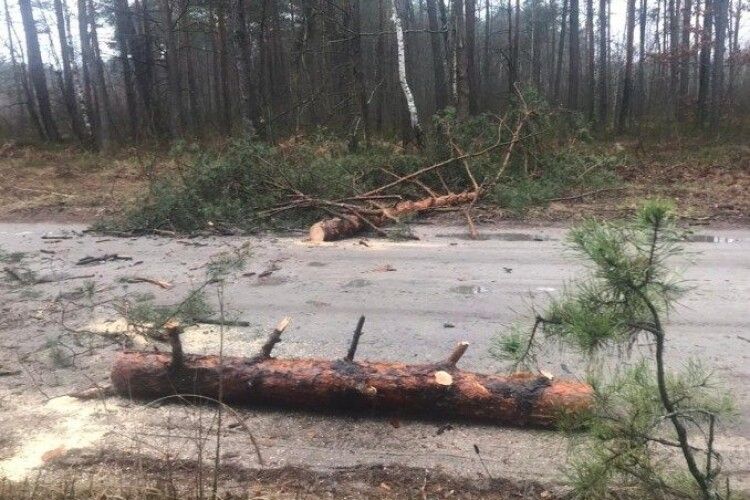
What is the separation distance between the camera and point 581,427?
2.76m

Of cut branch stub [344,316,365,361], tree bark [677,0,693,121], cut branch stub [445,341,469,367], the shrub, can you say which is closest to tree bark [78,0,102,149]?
tree bark [677,0,693,121]

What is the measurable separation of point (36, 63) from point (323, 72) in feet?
30.8

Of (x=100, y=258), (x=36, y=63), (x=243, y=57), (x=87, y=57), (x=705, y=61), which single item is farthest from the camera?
(x=36, y=63)

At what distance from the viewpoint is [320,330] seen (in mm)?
4898

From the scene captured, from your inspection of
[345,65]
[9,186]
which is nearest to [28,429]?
[9,186]

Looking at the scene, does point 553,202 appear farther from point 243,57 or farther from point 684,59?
point 684,59

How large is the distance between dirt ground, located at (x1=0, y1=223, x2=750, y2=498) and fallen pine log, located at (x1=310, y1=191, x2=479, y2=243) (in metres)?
0.40

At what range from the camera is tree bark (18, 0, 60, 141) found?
20.4 meters

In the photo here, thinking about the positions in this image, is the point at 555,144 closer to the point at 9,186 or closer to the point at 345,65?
the point at 345,65

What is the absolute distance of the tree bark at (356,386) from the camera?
3359 mm

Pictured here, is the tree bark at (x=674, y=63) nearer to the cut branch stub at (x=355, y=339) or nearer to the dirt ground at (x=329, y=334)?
the dirt ground at (x=329, y=334)

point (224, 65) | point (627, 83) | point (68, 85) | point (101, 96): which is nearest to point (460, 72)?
point (627, 83)

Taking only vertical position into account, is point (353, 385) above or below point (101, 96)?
below

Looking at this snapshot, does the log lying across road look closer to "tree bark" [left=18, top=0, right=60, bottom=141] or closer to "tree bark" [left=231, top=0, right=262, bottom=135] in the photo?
"tree bark" [left=231, top=0, right=262, bottom=135]
